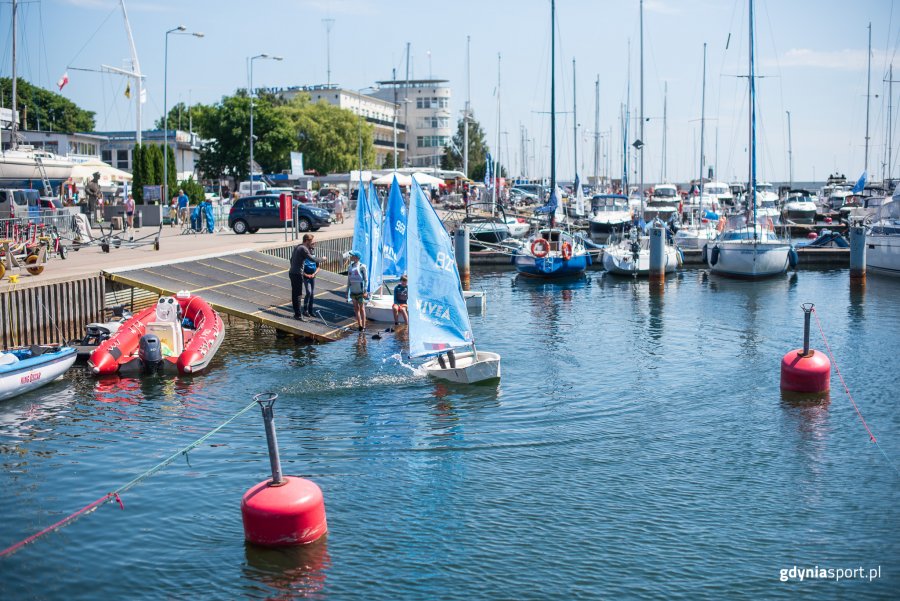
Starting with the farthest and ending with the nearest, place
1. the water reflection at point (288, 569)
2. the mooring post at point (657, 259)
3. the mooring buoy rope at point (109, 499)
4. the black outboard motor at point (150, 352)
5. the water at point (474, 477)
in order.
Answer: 1. the mooring post at point (657, 259)
2. the black outboard motor at point (150, 352)
3. the mooring buoy rope at point (109, 499)
4. the water at point (474, 477)
5. the water reflection at point (288, 569)

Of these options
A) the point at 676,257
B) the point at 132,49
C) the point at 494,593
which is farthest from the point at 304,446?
the point at 132,49

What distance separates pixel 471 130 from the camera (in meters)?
130

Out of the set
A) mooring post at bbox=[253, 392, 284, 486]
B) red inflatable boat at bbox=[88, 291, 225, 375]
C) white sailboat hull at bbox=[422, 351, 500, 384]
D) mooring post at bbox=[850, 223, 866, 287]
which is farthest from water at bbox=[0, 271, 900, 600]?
mooring post at bbox=[850, 223, 866, 287]

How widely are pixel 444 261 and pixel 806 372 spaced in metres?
8.15

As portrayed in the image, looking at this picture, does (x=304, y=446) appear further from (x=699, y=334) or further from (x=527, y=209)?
(x=527, y=209)

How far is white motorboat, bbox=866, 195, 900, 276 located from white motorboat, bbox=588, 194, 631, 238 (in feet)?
47.2

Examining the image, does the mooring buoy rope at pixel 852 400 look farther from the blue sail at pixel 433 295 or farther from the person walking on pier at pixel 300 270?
the person walking on pier at pixel 300 270

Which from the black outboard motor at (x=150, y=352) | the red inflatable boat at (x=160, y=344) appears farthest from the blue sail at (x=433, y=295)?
the black outboard motor at (x=150, y=352)

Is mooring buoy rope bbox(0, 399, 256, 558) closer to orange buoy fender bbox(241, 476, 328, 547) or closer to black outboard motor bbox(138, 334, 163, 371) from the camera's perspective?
orange buoy fender bbox(241, 476, 328, 547)

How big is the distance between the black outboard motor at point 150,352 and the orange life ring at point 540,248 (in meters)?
24.0

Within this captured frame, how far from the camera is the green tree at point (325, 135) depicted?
99875 mm

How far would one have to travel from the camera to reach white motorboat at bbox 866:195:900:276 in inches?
1695

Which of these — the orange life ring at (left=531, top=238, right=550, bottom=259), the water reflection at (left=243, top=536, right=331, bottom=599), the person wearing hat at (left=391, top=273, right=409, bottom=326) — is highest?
the orange life ring at (left=531, top=238, right=550, bottom=259)

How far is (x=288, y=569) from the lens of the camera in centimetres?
1138
